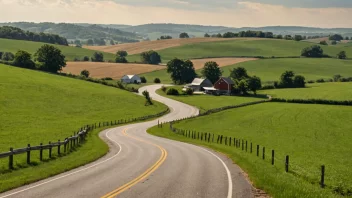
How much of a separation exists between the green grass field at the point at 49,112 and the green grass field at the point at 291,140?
1142 cm

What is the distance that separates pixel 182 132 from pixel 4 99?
38.4m

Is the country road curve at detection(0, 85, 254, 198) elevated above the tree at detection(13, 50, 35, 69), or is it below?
below

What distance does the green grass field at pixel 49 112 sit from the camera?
1020 inches

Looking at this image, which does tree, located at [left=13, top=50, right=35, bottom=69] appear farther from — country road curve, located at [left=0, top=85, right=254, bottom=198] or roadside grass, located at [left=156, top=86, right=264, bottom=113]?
country road curve, located at [left=0, top=85, right=254, bottom=198]

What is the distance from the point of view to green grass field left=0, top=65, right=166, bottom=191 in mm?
25897

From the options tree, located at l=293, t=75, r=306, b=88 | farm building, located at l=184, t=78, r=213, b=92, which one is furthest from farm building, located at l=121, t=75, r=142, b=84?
tree, located at l=293, t=75, r=306, b=88

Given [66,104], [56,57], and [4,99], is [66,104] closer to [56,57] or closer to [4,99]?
[4,99]

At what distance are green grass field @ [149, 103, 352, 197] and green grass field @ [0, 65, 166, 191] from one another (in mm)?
11418

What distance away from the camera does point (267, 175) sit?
22.8 m

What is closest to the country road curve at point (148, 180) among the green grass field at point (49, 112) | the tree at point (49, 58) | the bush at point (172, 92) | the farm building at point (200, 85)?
the green grass field at point (49, 112)

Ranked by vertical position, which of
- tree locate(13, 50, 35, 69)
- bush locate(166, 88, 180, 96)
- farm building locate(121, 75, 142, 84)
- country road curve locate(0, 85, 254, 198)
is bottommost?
bush locate(166, 88, 180, 96)

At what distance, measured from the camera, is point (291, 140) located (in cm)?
5616

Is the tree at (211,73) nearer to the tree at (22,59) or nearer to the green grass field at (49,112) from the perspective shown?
the green grass field at (49,112)

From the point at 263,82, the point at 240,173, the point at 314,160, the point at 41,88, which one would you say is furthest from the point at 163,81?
the point at 240,173
